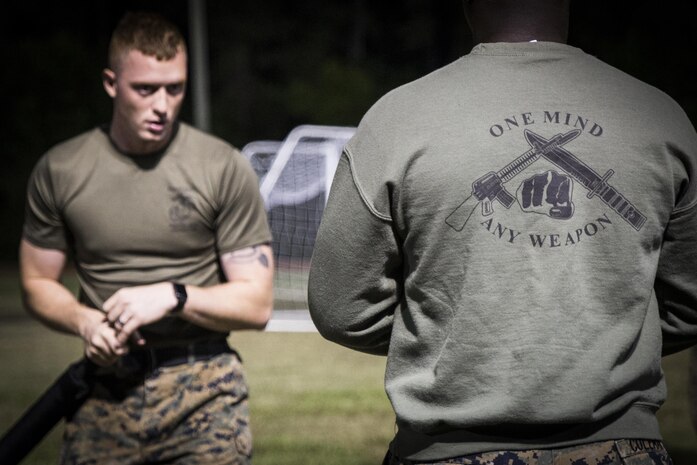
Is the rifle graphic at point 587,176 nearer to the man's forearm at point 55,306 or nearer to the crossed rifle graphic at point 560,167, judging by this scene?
the crossed rifle graphic at point 560,167

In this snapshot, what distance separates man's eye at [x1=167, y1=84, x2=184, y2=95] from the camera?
369 cm

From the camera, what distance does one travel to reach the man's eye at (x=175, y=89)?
3690mm

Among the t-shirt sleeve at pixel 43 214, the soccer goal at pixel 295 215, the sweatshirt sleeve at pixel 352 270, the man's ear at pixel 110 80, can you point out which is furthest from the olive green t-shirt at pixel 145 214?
the soccer goal at pixel 295 215

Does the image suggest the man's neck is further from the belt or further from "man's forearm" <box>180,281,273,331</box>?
the belt

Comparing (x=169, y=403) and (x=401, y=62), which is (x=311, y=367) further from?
(x=401, y=62)

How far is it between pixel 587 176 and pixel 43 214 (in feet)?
7.51

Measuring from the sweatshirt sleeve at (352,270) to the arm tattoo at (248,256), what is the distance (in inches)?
54.1

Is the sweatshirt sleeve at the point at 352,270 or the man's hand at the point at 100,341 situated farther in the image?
the man's hand at the point at 100,341

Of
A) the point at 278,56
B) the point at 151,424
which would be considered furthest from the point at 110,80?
the point at 278,56

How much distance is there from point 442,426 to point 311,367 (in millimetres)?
7788

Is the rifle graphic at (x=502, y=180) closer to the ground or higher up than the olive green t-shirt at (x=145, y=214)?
higher up

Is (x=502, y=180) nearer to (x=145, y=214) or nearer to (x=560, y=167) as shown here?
(x=560, y=167)

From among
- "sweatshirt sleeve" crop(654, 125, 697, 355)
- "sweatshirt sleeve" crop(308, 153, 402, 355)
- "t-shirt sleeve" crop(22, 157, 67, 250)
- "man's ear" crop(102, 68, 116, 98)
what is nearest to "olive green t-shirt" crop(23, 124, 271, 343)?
"t-shirt sleeve" crop(22, 157, 67, 250)

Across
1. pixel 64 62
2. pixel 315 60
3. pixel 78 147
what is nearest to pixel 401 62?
pixel 315 60
